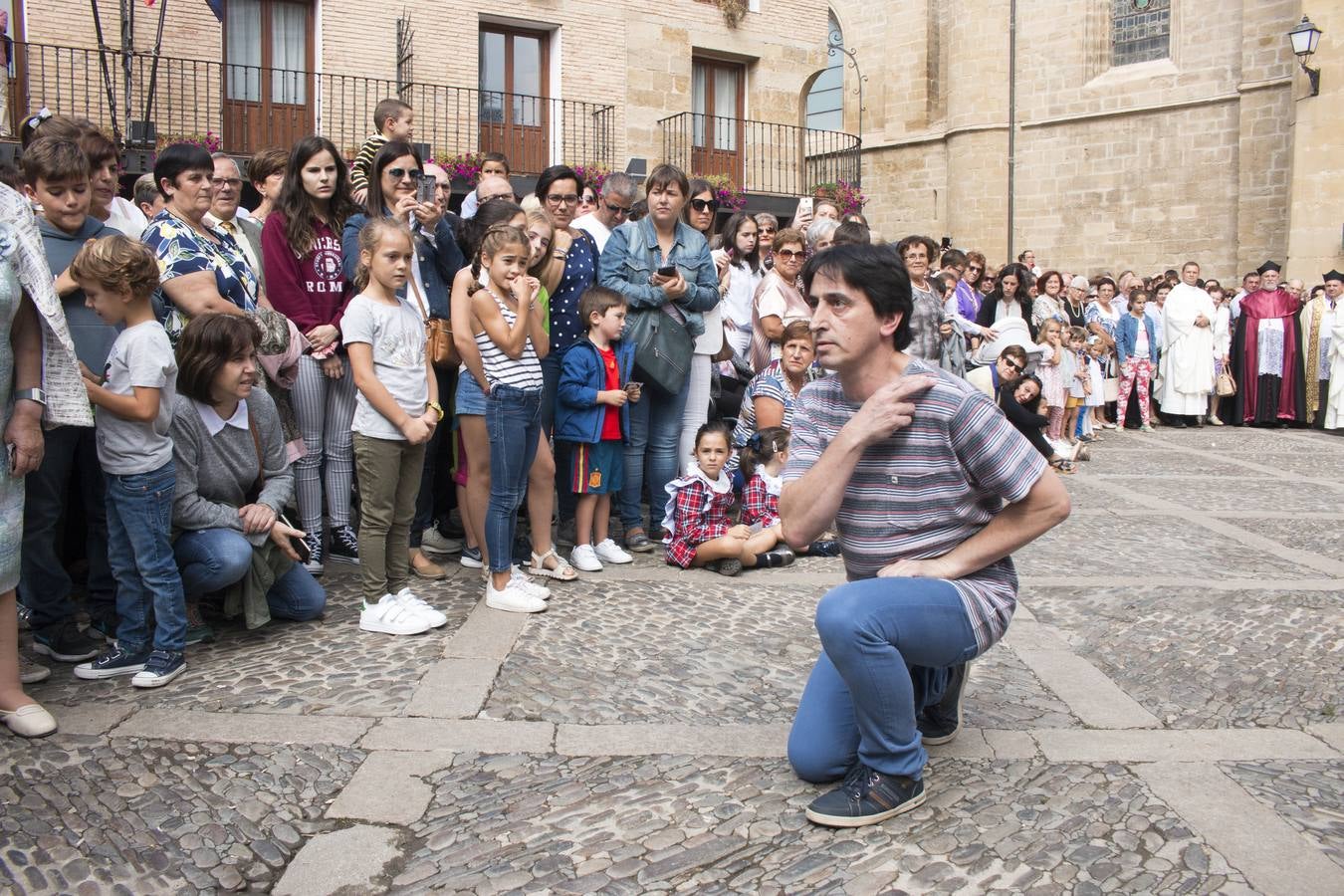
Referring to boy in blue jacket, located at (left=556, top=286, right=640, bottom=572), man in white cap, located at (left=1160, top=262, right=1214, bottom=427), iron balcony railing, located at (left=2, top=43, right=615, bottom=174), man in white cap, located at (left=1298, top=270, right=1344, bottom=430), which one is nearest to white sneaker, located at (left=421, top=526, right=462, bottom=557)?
boy in blue jacket, located at (left=556, top=286, right=640, bottom=572)

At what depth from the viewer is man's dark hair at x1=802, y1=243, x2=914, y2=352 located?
10.6ft

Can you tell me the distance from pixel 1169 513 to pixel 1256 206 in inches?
721

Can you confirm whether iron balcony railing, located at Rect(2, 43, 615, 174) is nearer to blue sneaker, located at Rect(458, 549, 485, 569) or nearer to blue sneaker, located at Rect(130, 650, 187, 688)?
blue sneaker, located at Rect(458, 549, 485, 569)

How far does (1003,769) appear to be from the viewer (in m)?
3.61

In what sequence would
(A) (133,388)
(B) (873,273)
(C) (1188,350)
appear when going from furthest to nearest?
(C) (1188,350)
(A) (133,388)
(B) (873,273)

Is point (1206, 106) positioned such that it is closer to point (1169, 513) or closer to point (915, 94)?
point (915, 94)

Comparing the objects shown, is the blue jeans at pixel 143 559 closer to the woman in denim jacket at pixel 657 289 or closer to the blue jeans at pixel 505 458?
the blue jeans at pixel 505 458

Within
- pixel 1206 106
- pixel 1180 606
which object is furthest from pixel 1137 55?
pixel 1180 606

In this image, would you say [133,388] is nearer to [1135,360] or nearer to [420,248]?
[420,248]

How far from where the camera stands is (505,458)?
17.7 ft

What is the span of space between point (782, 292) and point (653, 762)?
4942mm

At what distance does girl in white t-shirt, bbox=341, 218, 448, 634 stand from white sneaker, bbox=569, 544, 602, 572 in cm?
113

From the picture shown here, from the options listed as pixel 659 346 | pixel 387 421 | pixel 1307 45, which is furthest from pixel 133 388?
pixel 1307 45

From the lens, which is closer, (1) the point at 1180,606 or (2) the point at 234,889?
(2) the point at 234,889
